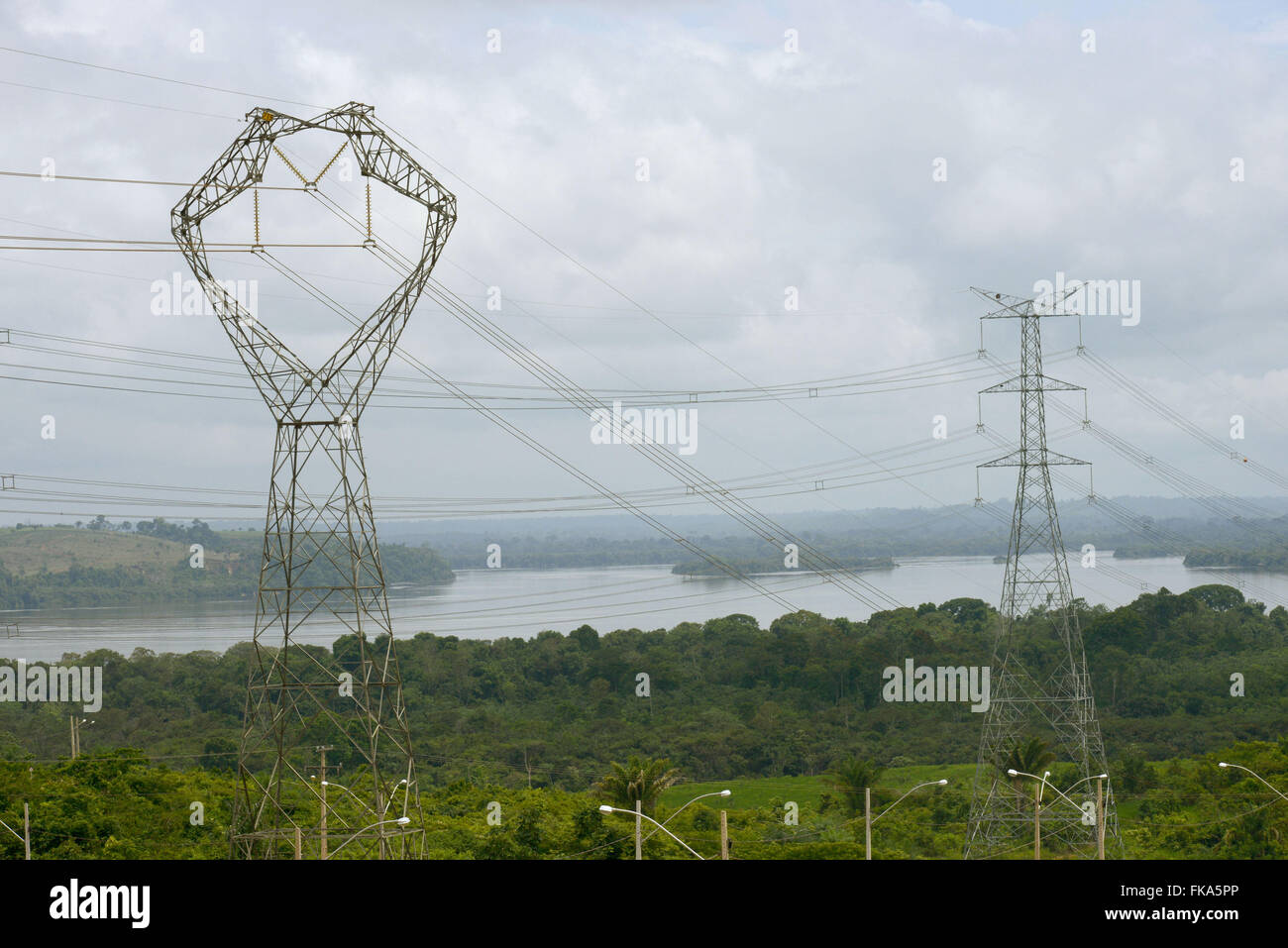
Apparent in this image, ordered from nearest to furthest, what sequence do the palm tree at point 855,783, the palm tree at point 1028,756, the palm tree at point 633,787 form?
the palm tree at point 633,787
the palm tree at point 1028,756
the palm tree at point 855,783

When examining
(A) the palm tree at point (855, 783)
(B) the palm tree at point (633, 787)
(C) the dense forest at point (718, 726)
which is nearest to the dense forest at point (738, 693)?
(C) the dense forest at point (718, 726)

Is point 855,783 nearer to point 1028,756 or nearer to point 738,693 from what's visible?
point 1028,756

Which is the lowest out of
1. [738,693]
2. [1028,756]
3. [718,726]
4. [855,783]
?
[718,726]

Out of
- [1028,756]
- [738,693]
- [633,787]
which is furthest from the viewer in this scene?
[738,693]

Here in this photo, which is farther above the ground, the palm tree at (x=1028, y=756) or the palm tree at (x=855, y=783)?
the palm tree at (x=1028, y=756)

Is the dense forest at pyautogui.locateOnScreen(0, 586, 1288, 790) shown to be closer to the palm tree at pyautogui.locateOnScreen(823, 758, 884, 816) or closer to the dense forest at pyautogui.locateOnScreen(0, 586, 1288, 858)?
the dense forest at pyautogui.locateOnScreen(0, 586, 1288, 858)

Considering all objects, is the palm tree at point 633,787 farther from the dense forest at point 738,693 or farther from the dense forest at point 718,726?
the dense forest at point 738,693

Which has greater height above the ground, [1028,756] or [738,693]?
[1028,756]

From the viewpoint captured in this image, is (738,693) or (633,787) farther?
(738,693)

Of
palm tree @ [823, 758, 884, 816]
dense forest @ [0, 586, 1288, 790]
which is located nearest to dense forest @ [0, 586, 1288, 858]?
dense forest @ [0, 586, 1288, 790]

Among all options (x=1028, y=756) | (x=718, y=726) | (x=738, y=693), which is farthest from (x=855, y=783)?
(x=738, y=693)

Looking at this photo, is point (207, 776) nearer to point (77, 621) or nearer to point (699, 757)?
point (699, 757)

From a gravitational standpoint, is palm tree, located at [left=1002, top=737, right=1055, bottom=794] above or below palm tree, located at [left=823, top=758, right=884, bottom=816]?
above
